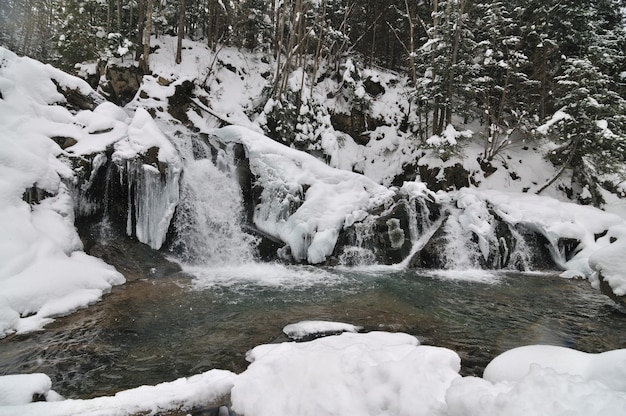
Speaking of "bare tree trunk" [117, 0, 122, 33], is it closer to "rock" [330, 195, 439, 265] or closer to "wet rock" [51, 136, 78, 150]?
"wet rock" [51, 136, 78, 150]

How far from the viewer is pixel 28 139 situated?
284 inches

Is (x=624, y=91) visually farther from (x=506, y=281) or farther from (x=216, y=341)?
(x=216, y=341)

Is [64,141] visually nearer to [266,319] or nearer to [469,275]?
[266,319]

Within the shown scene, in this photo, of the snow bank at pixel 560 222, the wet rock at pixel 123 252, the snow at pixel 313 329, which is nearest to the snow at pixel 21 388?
the snow at pixel 313 329

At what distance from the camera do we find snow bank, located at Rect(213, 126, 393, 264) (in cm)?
934

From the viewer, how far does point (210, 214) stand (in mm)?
9461

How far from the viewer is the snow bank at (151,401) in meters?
2.32

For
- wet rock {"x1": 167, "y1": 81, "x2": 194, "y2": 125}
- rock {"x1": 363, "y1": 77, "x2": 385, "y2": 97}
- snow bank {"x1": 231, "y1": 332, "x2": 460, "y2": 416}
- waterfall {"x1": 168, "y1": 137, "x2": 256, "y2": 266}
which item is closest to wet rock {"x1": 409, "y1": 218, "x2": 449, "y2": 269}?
waterfall {"x1": 168, "y1": 137, "x2": 256, "y2": 266}

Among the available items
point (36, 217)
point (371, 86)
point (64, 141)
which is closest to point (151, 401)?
point (36, 217)

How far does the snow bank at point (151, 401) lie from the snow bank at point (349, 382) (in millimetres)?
173

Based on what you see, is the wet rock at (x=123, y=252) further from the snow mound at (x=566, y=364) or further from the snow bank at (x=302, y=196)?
the snow mound at (x=566, y=364)

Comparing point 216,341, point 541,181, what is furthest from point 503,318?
point 541,181

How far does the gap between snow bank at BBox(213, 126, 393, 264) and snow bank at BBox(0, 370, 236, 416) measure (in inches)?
253

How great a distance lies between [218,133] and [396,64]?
17.7 meters
